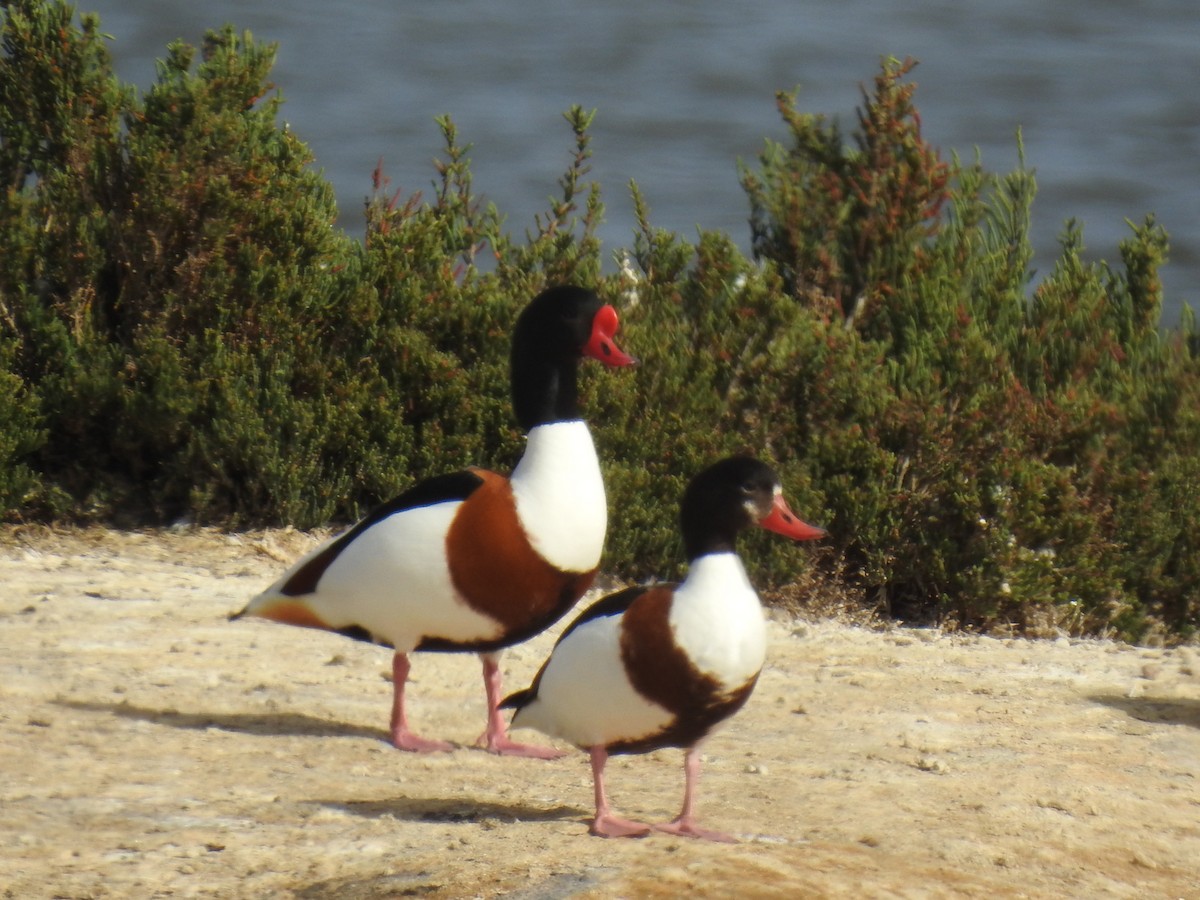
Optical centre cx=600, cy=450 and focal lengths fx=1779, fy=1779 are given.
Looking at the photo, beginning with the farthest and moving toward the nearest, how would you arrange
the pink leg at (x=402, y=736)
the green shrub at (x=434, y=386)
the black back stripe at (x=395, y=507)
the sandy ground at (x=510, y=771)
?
the green shrub at (x=434, y=386)
the pink leg at (x=402, y=736)
the black back stripe at (x=395, y=507)
the sandy ground at (x=510, y=771)

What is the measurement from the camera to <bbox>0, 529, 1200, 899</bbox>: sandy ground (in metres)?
4.05

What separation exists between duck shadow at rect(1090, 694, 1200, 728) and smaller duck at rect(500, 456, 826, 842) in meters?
2.16

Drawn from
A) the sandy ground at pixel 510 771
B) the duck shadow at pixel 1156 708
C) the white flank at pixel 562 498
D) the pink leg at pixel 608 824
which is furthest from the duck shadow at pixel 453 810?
the duck shadow at pixel 1156 708

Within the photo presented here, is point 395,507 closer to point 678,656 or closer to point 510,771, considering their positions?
point 510,771

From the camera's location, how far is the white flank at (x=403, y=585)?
5027 mm

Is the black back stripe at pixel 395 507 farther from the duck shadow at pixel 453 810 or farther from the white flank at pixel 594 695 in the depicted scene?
the duck shadow at pixel 453 810

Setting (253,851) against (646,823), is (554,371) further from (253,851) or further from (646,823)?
(253,851)

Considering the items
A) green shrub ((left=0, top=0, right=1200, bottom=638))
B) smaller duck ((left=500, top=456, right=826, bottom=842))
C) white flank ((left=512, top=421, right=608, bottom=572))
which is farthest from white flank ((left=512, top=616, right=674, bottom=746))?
green shrub ((left=0, top=0, right=1200, bottom=638))

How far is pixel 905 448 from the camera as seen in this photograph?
8047 mm

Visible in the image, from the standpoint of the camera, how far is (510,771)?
5.11m

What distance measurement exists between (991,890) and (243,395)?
4.47 metres

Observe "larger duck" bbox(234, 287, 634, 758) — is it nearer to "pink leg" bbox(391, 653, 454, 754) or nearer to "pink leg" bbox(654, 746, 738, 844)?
"pink leg" bbox(391, 653, 454, 754)

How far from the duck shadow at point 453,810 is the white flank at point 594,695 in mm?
236

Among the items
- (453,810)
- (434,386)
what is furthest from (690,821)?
(434,386)
